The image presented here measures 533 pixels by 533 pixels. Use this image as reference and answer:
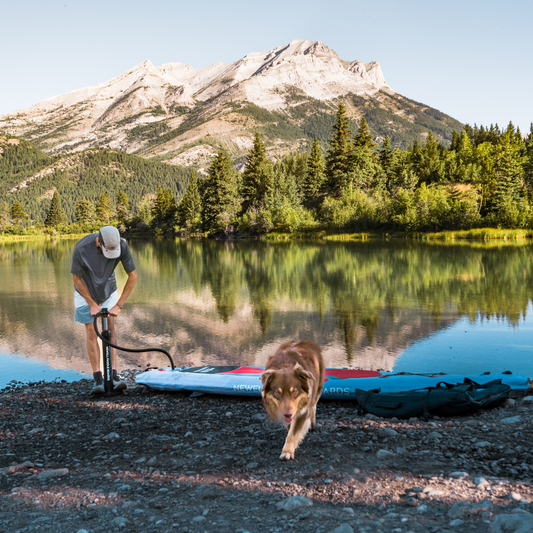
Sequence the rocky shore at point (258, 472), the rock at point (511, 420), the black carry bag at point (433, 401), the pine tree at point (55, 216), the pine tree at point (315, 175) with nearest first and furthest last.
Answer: the rocky shore at point (258, 472) → the rock at point (511, 420) → the black carry bag at point (433, 401) → the pine tree at point (315, 175) → the pine tree at point (55, 216)

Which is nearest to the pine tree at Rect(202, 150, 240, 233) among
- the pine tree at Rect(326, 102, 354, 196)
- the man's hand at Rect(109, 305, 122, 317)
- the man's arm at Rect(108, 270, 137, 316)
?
the pine tree at Rect(326, 102, 354, 196)

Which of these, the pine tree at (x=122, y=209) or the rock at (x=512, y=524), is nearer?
the rock at (x=512, y=524)

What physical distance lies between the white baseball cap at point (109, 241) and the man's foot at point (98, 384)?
6.56 feet

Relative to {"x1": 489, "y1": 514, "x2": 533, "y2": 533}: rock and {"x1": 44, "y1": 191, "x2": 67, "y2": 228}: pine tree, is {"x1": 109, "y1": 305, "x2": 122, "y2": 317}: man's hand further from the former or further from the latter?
{"x1": 44, "y1": 191, "x2": 67, "y2": 228}: pine tree

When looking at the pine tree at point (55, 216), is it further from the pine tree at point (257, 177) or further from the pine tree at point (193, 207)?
the pine tree at point (257, 177)

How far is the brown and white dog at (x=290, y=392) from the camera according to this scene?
4.25 meters

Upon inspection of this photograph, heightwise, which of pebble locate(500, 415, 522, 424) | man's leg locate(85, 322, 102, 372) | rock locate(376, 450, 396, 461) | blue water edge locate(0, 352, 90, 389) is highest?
man's leg locate(85, 322, 102, 372)

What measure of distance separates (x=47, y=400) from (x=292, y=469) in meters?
4.71

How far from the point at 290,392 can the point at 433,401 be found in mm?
2628

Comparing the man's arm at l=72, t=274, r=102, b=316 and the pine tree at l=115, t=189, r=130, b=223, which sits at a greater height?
the pine tree at l=115, t=189, r=130, b=223

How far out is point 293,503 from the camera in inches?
145

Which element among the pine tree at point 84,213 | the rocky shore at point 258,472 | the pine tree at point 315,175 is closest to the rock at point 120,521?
the rocky shore at point 258,472

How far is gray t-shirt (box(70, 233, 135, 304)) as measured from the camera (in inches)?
282

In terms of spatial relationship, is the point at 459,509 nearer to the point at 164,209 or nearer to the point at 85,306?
the point at 85,306
